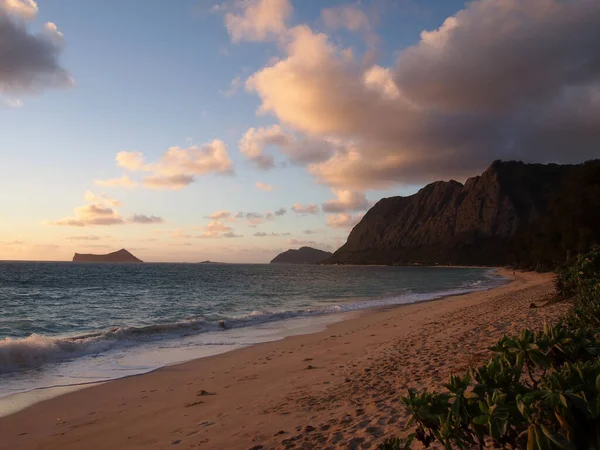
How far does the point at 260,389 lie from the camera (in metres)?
8.61

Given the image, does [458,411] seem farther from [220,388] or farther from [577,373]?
[220,388]

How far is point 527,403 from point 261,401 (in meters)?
6.04

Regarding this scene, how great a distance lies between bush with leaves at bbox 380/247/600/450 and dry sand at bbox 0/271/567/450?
2.62 metres

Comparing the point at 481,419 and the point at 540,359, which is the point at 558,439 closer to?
the point at 481,419

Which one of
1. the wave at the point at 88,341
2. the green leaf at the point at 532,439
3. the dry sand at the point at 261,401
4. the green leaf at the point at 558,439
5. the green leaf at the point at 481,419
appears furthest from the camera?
the wave at the point at 88,341

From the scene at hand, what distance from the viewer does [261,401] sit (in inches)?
300

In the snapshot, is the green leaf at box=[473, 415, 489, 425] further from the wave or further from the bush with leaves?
the wave

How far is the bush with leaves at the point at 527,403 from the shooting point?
2.24 meters

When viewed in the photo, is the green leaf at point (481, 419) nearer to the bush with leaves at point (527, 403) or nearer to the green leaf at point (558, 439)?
the bush with leaves at point (527, 403)

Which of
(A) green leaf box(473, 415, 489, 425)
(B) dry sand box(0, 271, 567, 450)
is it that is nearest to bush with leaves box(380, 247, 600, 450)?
(A) green leaf box(473, 415, 489, 425)

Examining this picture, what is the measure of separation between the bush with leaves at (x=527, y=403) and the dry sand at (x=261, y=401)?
8.58ft

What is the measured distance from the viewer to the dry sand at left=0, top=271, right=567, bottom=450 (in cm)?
580

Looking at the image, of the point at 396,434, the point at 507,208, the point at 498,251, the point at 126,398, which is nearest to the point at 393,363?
the point at 396,434

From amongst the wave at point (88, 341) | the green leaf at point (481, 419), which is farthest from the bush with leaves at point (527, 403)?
the wave at point (88, 341)
